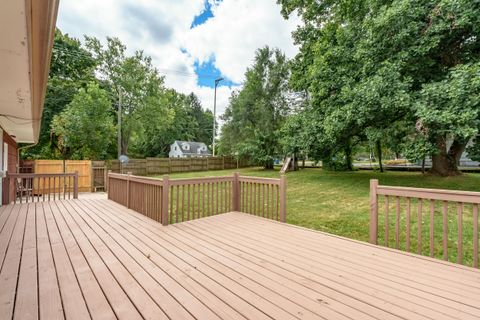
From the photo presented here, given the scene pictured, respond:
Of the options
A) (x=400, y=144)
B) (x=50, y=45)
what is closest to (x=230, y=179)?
(x=50, y=45)

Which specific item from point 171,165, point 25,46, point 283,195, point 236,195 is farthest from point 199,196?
point 171,165

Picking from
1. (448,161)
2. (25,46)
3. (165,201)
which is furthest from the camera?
(448,161)

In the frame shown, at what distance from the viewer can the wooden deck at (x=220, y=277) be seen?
1.75 meters

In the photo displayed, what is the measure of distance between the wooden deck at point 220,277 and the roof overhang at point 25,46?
1.82 meters

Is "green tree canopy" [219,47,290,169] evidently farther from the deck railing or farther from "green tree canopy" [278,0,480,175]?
the deck railing

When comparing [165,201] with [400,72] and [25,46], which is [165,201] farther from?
[400,72]

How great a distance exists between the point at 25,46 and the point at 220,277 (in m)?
2.36

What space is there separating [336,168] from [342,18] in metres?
7.71

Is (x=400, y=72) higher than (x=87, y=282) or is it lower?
higher

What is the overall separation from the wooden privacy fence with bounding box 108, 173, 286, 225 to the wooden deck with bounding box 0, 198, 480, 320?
61cm

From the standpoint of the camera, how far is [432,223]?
104 inches

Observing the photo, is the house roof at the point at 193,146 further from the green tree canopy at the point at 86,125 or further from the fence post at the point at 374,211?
the fence post at the point at 374,211

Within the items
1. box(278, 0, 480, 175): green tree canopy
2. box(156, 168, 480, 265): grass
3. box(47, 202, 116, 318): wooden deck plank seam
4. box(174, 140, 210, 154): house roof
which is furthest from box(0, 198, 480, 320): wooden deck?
box(174, 140, 210, 154): house roof

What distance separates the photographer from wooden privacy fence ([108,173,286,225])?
4.21m
